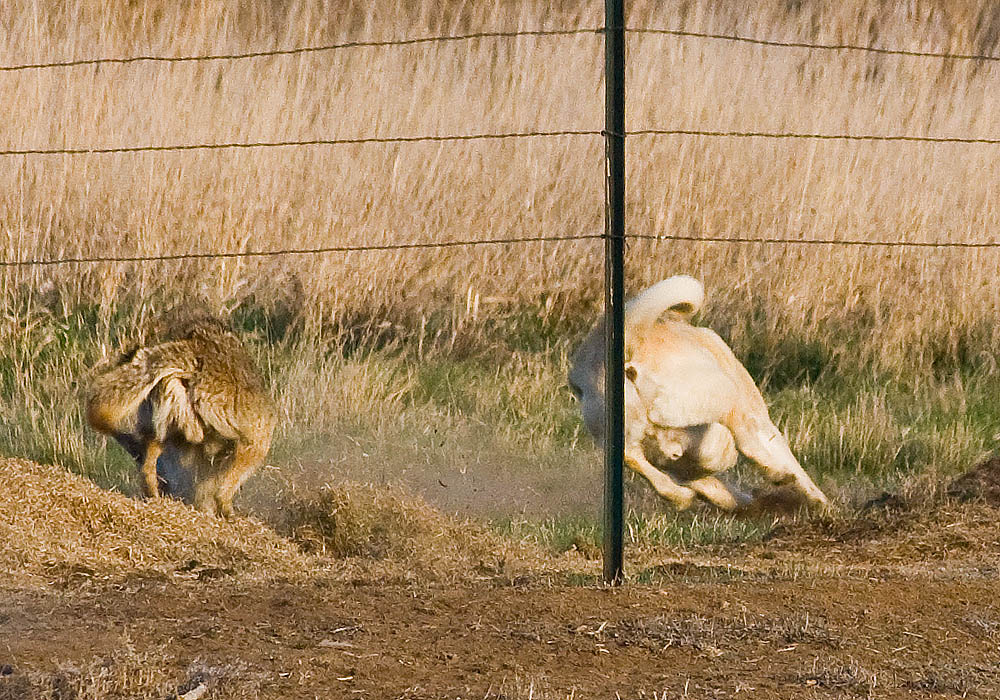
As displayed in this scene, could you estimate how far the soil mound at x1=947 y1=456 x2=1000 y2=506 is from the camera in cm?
649

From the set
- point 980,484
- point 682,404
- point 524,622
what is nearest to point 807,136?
point 682,404

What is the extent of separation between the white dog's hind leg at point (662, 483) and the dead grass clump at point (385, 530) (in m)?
0.60

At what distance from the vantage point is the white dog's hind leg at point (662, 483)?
605 cm

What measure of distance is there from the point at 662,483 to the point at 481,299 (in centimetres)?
123

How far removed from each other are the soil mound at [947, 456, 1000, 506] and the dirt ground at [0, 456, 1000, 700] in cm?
18

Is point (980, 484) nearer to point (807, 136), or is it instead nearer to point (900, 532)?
point (900, 532)

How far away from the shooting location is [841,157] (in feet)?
23.7

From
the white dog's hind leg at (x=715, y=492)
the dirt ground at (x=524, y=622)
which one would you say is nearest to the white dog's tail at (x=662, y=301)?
the white dog's hind leg at (x=715, y=492)

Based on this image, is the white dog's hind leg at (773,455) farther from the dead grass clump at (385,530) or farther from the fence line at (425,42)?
the fence line at (425,42)

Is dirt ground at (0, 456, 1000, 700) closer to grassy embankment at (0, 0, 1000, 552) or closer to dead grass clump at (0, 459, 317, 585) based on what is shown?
dead grass clump at (0, 459, 317, 585)

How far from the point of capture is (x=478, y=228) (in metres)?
6.94

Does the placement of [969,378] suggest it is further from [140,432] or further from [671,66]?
[140,432]

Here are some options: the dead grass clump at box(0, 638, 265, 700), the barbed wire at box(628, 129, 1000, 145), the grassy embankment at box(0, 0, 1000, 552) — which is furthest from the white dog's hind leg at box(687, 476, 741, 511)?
the dead grass clump at box(0, 638, 265, 700)

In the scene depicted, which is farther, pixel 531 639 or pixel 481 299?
pixel 481 299
